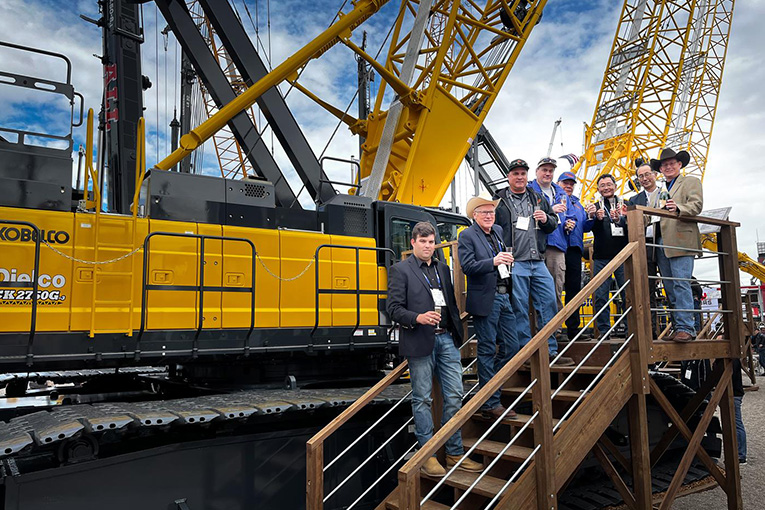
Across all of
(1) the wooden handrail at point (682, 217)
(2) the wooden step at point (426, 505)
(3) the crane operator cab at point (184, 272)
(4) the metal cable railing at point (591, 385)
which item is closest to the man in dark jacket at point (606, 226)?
(1) the wooden handrail at point (682, 217)

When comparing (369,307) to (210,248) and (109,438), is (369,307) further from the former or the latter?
(109,438)

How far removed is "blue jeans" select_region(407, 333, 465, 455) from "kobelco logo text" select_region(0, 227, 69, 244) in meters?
3.35

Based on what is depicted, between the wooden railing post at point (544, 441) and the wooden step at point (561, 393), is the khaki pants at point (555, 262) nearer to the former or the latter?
the wooden step at point (561, 393)

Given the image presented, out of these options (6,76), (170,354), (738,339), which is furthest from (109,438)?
(738,339)

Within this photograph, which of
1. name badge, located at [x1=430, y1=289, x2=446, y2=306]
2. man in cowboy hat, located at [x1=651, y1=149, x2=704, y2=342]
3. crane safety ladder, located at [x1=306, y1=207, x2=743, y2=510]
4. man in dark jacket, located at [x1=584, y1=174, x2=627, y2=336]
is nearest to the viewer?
crane safety ladder, located at [x1=306, y1=207, x2=743, y2=510]

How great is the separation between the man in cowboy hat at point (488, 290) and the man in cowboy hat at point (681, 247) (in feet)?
5.50

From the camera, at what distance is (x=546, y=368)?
13.4 feet

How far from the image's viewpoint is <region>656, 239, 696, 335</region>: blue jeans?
538 centimetres

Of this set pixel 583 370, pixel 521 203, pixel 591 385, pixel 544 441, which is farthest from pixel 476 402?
pixel 521 203

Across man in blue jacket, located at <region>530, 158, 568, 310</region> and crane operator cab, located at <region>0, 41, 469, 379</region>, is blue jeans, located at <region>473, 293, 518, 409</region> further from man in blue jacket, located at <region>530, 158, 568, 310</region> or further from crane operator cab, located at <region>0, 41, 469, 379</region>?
crane operator cab, located at <region>0, 41, 469, 379</region>

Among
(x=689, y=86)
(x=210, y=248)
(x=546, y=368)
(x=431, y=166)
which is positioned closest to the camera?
(x=546, y=368)

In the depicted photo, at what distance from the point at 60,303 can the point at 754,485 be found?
28.7ft

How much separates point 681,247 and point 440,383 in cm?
277

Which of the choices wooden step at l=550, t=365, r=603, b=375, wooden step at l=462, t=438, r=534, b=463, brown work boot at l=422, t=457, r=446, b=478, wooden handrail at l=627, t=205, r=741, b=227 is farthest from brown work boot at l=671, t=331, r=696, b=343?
brown work boot at l=422, t=457, r=446, b=478
